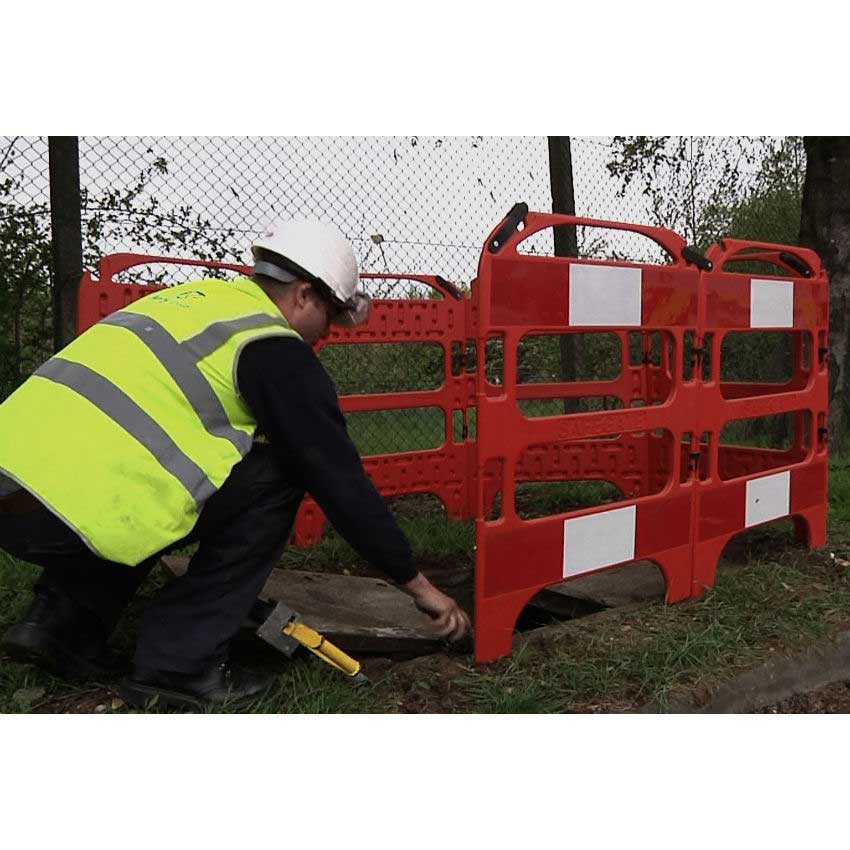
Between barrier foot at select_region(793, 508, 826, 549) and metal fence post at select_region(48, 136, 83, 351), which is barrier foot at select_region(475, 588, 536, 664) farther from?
metal fence post at select_region(48, 136, 83, 351)

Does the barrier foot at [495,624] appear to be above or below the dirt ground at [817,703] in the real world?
above

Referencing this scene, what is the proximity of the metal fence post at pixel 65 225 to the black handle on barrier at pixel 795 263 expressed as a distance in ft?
12.3

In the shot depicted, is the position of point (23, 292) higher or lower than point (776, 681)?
higher

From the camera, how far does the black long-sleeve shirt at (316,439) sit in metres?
A: 2.40

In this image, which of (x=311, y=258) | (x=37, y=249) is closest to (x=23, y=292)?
(x=37, y=249)

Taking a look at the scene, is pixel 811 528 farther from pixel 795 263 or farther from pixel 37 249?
pixel 37 249

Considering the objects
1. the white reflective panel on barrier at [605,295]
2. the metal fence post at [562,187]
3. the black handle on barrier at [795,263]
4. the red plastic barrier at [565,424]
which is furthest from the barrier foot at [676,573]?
the metal fence post at [562,187]

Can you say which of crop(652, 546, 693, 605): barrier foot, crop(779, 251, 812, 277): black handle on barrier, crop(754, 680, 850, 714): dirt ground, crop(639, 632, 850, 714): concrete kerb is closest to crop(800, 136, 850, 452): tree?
crop(779, 251, 812, 277): black handle on barrier

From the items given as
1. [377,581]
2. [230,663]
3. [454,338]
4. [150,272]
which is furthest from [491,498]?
[230,663]

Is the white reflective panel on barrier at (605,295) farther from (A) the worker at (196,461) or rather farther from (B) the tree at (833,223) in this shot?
(B) the tree at (833,223)

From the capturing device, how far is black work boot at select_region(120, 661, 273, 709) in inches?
100

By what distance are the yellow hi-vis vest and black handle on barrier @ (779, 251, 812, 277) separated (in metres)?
2.83

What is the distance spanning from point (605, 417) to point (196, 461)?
5.13ft

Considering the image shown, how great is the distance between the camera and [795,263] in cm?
431
